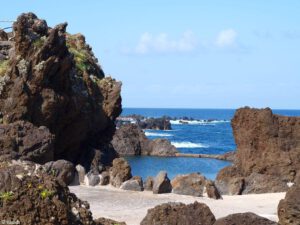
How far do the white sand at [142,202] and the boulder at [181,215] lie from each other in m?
3.42

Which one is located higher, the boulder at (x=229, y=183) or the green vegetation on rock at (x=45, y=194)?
the green vegetation on rock at (x=45, y=194)

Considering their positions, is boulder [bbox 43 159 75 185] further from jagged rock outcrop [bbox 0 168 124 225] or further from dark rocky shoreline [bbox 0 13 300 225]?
jagged rock outcrop [bbox 0 168 124 225]

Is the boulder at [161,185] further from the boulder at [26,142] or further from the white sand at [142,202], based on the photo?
the boulder at [26,142]

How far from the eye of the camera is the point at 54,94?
1108 inches

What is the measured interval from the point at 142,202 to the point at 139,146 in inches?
1744

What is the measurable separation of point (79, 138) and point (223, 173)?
31.4 feet

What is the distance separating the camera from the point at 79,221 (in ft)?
21.3

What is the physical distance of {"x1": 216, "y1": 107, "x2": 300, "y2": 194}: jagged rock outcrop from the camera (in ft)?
A: 83.9

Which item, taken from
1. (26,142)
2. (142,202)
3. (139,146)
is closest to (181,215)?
(142,202)

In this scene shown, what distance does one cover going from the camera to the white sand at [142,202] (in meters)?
16.1

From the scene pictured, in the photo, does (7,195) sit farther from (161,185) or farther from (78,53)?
(78,53)

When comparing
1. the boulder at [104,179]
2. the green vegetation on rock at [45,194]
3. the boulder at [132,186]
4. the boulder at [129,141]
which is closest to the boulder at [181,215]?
the green vegetation on rock at [45,194]

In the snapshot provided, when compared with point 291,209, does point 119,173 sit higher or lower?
lower

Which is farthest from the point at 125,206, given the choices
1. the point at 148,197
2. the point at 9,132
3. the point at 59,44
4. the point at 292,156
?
the point at 59,44
